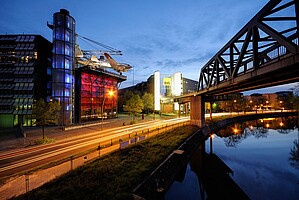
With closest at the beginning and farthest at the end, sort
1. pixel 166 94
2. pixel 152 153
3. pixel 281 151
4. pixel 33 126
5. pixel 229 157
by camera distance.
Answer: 1. pixel 152 153
2. pixel 229 157
3. pixel 281 151
4. pixel 33 126
5. pixel 166 94

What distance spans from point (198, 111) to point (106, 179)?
104ft

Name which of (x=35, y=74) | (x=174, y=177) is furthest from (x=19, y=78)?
(x=174, y=177)

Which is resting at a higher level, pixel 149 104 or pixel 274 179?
pixel 149 104

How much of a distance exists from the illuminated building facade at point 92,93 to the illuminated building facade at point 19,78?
326 inches

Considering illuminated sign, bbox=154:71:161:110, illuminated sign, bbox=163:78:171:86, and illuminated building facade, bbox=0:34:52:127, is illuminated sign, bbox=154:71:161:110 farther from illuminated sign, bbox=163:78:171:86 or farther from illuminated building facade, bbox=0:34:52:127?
illuminated building facade, bbox=0:34:52:127

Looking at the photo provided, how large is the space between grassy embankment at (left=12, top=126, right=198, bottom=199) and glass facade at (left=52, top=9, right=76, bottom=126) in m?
Result: 29.2

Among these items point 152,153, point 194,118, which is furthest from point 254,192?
point 194,118

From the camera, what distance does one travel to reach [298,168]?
20.2 meters

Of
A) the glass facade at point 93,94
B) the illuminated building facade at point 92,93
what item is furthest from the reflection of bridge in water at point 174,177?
the glass facade at point 93,94

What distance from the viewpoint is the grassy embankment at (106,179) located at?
29.3ft

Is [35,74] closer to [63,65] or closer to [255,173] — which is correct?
[63,65]

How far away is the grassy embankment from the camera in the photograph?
29.3ft

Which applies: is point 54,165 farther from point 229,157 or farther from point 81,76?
point 81,76

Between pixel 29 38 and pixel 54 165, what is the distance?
39.3 meters
